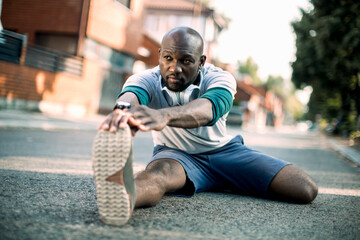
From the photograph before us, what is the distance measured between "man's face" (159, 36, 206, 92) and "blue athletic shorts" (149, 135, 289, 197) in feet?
2.08

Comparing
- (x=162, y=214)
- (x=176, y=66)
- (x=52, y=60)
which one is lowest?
(x=162, y=214)

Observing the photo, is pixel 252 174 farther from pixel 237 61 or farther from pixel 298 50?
pixel 237 61

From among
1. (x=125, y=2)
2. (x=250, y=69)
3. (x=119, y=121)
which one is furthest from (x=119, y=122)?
(x=250, y=69)

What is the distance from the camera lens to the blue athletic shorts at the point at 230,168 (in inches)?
124

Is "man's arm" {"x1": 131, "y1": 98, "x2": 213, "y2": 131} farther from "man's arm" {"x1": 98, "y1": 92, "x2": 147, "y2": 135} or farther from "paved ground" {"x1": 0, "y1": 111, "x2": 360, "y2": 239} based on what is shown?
"paved ground" {"x1": 0, "y1": 111, "x2": 360, "y2": 239}

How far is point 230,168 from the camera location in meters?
3.26

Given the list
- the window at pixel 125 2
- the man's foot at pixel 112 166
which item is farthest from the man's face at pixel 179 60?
the window at pixel 125 2

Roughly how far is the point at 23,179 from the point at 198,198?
154 centimetres

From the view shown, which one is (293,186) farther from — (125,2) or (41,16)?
(125,2)

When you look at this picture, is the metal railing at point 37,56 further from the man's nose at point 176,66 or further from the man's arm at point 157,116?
the man's arm at point 157,116

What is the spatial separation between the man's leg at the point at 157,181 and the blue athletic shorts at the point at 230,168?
0.17 meters

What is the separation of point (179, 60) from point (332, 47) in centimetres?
1422

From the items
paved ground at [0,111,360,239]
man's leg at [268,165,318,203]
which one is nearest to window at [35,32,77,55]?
paved ground at [0,111,360,239]

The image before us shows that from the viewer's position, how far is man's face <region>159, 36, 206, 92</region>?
271 centimetres
